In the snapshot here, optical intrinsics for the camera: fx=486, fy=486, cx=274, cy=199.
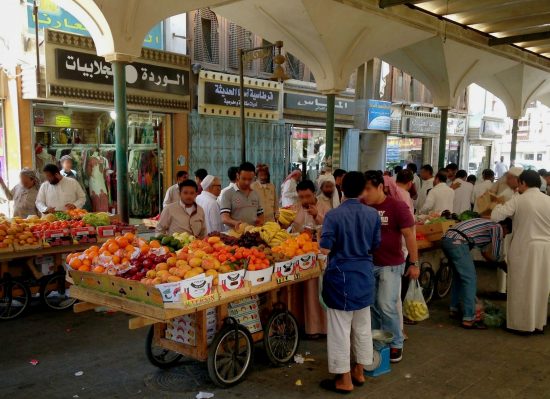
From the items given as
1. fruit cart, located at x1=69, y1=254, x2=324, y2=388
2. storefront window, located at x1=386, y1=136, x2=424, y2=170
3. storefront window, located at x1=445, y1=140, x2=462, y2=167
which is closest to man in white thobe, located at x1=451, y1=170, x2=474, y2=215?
fruit cart, located at x1=69, y1=254, x2=324, y2=388

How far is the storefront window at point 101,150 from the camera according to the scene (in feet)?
32.6

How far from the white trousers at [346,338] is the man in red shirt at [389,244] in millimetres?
498

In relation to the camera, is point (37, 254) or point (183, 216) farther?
point (37, 254)

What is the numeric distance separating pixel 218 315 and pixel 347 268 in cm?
116

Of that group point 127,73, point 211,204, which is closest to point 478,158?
point 127,73

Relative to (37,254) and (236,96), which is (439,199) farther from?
(236,96)

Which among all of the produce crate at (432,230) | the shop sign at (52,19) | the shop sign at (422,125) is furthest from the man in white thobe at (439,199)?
the shop sign at (422,125)

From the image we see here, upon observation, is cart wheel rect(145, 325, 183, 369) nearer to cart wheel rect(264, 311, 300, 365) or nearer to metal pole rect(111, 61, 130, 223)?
cart wheel rect(264, 311, 300, 365)

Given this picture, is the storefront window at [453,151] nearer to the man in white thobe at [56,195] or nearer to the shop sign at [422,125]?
the shop sign at [422,125]

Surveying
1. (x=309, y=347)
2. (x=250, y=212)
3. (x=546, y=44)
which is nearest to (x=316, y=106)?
(x=546, y=44)

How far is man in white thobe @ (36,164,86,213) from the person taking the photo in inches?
273

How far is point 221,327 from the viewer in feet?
13.3

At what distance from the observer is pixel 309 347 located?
5020 millimetres

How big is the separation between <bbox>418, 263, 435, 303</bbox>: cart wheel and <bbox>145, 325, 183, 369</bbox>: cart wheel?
368cm
